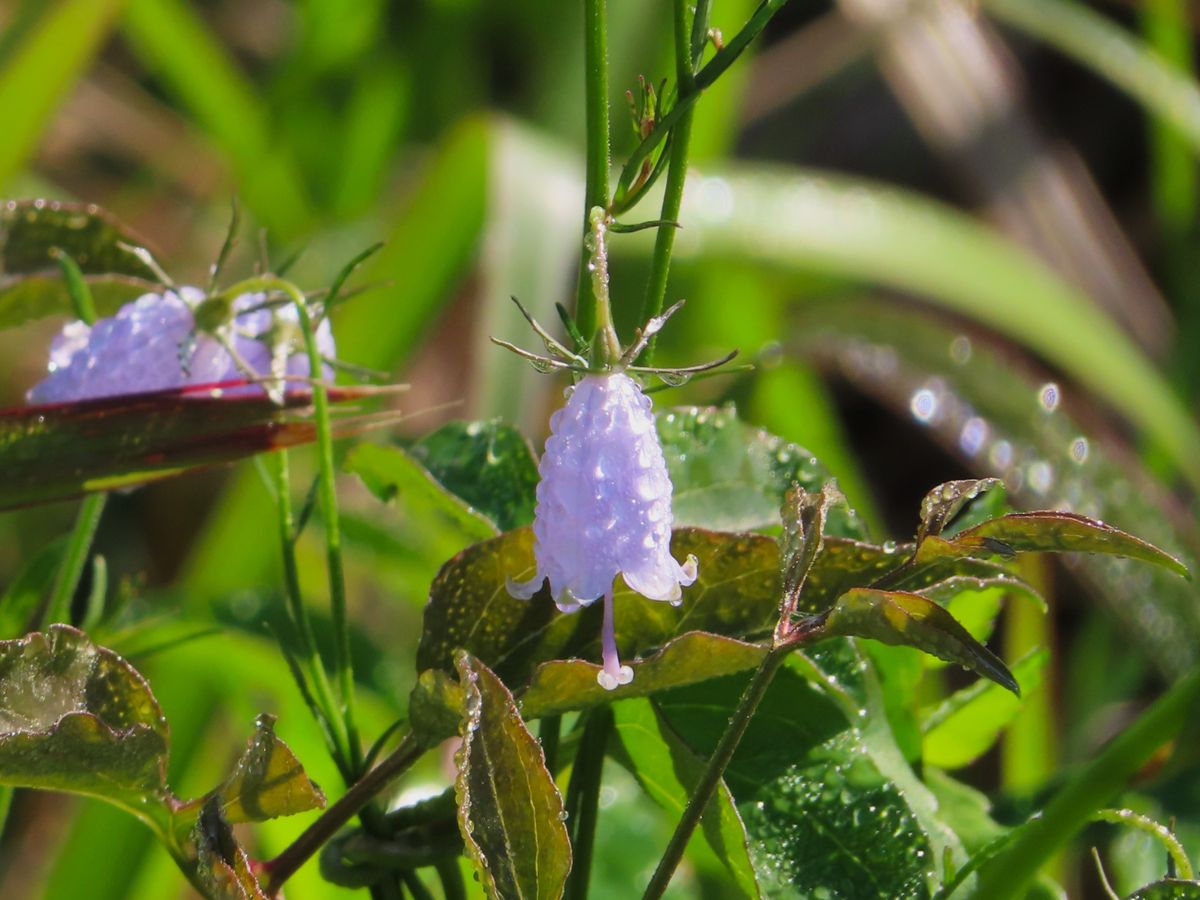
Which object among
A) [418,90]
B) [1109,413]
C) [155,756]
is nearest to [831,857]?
[155,756]

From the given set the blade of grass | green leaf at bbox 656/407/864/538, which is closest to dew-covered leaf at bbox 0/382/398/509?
green leaf at bbox 656/407/864/538

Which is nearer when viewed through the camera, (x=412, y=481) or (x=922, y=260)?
(x=412, y=481)

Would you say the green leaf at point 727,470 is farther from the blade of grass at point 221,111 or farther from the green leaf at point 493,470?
the blade of grass at point 221,111

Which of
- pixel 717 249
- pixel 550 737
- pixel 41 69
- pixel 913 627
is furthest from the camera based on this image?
pixel 717 249

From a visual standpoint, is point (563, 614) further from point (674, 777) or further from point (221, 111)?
point (221, 111)

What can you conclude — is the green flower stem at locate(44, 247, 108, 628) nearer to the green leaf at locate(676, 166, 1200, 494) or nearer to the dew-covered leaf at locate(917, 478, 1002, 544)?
the dew-covered leaf at locate(917, 478, 1002, 544)

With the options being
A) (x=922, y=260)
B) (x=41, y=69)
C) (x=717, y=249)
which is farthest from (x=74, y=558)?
(x=922, y=260)

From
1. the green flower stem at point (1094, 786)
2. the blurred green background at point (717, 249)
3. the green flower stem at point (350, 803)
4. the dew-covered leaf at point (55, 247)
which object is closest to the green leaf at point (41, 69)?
the blurred green background at point (717, 249)
